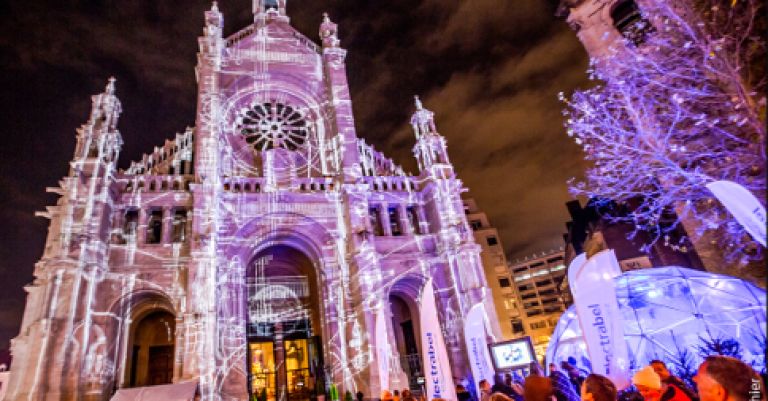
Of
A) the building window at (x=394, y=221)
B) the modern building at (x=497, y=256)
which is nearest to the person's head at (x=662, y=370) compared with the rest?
the building window at (x=394, y=221)

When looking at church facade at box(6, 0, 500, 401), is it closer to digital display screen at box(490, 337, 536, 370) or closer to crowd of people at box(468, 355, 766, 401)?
digital display screen at box(490, 337, 536, 370)

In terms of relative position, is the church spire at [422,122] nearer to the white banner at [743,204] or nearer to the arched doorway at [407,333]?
the arched doorway at [407,333]

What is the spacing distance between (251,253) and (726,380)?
63.6ft

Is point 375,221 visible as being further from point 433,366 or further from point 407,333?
point 433,366

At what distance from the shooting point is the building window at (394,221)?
23.0 m

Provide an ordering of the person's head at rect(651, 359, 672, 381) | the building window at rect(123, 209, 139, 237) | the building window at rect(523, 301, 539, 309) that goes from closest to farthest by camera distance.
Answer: the person's head at rect(651, 359, 672, 381) → the building window at rect(123, 209, 139, 237) → the building window at rect(523, 301, 539, 309)

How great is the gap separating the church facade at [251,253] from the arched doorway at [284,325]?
0.25 ft

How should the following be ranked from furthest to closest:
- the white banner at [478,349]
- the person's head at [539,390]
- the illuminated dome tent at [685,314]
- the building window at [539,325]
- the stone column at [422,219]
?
1. the building window at [539,325]
2. the stone column at [422,219]
3. the white banner at [478,349]
4. the illuminated dome tent at [685,314]
5. the person's head at [539,390]

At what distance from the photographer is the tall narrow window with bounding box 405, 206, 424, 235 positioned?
2317cm

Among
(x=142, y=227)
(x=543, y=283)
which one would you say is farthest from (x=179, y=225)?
(x=543, y=283)

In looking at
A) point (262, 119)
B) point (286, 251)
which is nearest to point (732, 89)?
point (286, 251)

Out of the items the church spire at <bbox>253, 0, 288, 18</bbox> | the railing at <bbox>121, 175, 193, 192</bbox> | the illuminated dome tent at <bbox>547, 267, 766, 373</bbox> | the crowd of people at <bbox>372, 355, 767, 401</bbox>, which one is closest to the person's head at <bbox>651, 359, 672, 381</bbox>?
the crowd of people at <bbox>372, 355, 767, 401</bbox>

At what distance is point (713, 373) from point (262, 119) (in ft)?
82.0

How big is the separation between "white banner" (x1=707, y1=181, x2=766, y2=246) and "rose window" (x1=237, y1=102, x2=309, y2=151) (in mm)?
21558
